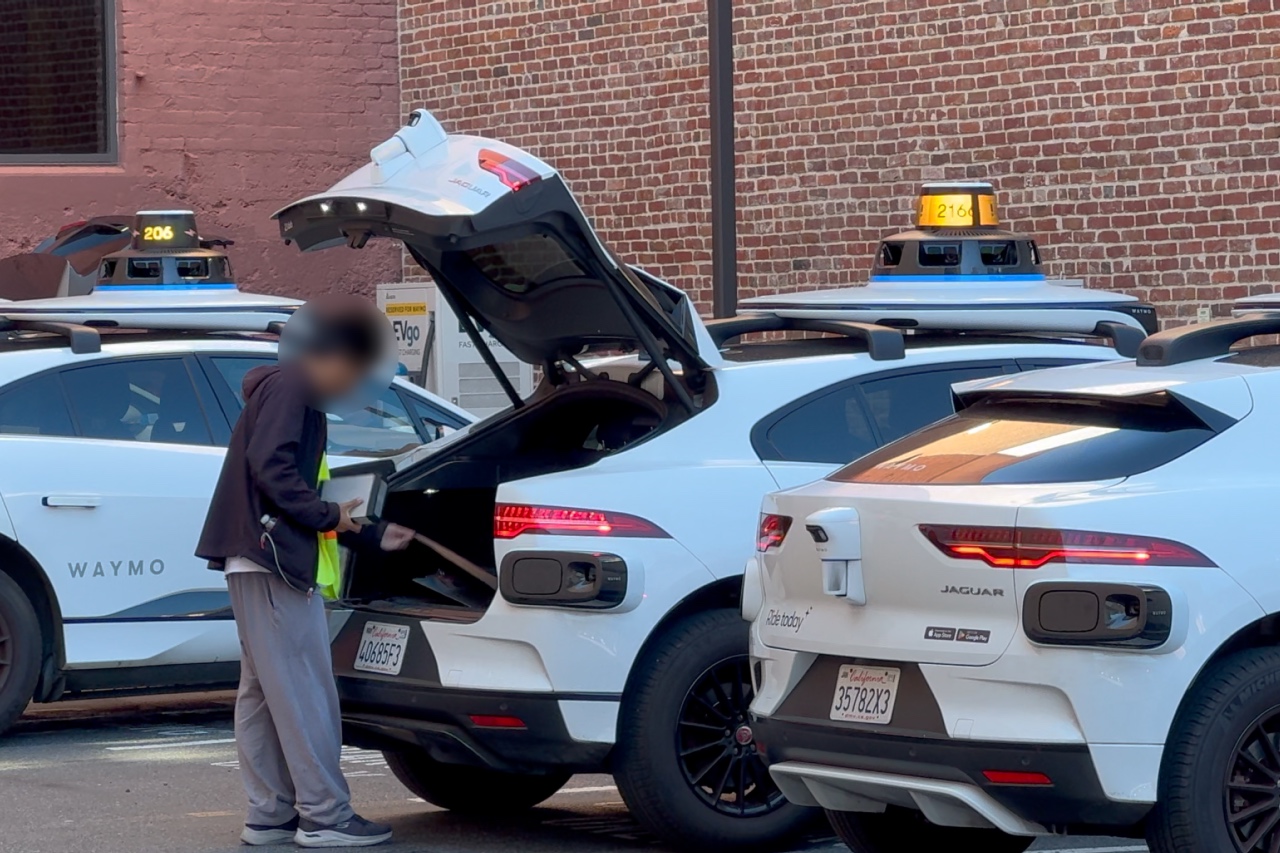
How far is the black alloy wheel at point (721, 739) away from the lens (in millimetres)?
6570

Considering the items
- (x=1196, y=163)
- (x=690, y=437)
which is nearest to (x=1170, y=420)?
(x=690, y=437)

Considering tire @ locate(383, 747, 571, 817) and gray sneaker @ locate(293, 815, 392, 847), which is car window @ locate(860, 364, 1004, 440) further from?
gray sneaker @ locate(293, 815, 392, 847)

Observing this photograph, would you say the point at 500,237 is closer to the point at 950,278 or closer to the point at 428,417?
the point at 950,278

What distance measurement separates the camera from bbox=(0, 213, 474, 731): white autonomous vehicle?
8797 millimetres

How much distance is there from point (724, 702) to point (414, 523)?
1432mm

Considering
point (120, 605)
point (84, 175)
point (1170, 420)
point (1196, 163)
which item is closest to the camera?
point (1170, 420)

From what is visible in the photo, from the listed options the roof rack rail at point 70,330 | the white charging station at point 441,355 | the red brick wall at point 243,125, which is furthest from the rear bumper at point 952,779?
the red brick wall at point 243,125

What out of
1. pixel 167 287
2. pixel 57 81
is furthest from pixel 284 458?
pixel 57 81

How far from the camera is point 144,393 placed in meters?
9.23

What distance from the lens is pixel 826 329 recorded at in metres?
7.49

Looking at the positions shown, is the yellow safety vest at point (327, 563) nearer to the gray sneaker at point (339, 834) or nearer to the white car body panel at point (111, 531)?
the gray sneaker at point (339, 834)

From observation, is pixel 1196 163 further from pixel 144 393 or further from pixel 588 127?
pixel 144 393

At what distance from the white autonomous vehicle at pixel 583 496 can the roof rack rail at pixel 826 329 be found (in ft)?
0.04

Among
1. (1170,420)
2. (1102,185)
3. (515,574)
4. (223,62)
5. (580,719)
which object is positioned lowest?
(580,719)
